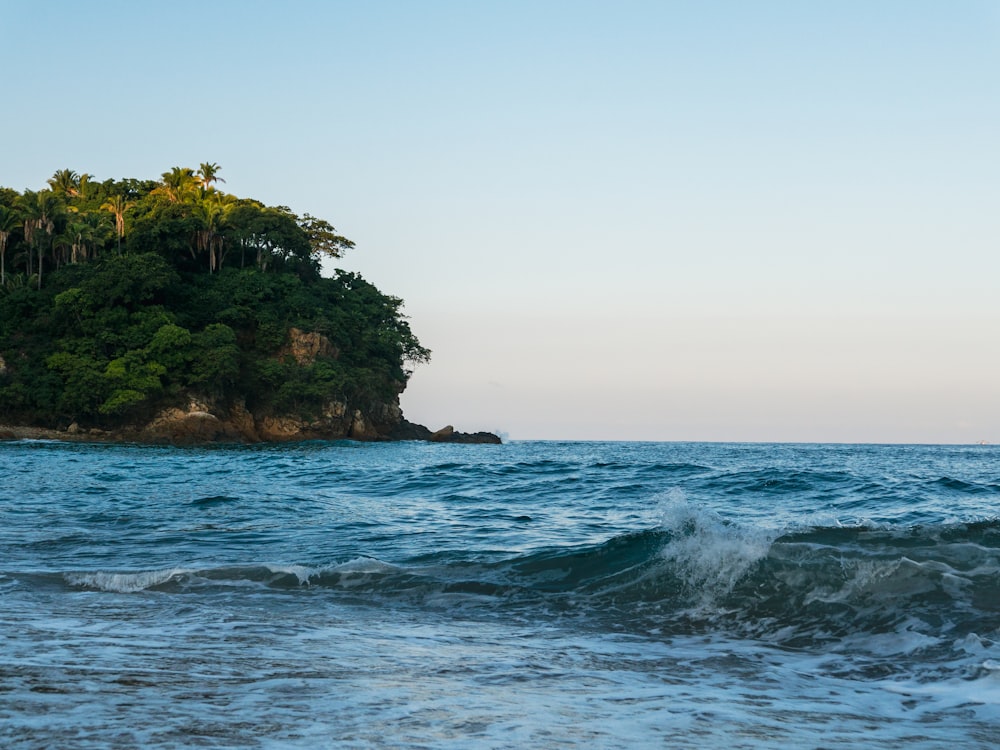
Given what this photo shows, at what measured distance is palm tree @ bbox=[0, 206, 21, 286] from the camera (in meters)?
58.6

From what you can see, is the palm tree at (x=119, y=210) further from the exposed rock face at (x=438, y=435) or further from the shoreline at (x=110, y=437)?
the exposed rock face at (x=438, y=435)

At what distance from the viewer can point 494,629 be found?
566 cm

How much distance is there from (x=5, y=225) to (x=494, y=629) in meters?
63.8

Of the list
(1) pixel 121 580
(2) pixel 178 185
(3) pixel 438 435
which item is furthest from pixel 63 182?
(1) pixel 121 580

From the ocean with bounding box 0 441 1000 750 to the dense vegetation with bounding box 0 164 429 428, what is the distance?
45.4 meters

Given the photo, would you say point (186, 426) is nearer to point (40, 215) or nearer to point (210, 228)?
point (210, 228)

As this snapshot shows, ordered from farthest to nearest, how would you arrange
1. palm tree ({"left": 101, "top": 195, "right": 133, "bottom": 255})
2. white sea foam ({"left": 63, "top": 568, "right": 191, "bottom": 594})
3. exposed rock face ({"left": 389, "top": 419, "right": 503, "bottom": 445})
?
exposed rock face ({"left": 389, "top": 419, "right": 503, "bottom": 445})
palm tree ({"left": 101, "top": 195, "right": 133, "bottom": 255})
white sea foam ({"left": 63, "top": 568, "right": 191, "bottom": 594})

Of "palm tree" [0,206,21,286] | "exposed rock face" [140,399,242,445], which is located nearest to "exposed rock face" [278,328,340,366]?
"exposed rock face" [140,399,242,445]

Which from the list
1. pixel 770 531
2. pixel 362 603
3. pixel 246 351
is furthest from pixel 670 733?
pixel 246 351

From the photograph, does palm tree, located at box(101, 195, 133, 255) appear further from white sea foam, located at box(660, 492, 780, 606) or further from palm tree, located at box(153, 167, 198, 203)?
white sea foam, located at box(660, 492, 780, 606)

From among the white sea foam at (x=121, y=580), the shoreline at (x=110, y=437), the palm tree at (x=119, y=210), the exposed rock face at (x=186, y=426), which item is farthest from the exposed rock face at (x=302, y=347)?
the white sea foam at (x=121, y=580)

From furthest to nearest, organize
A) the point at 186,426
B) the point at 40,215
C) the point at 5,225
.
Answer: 1. the point at 40,215
2. the point at 5,225
3. the point at 186,426

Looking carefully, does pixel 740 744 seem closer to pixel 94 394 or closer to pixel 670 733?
pixel 670 733

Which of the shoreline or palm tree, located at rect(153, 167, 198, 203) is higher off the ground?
palm tree, located at rect(153, 167, 198, 203)
